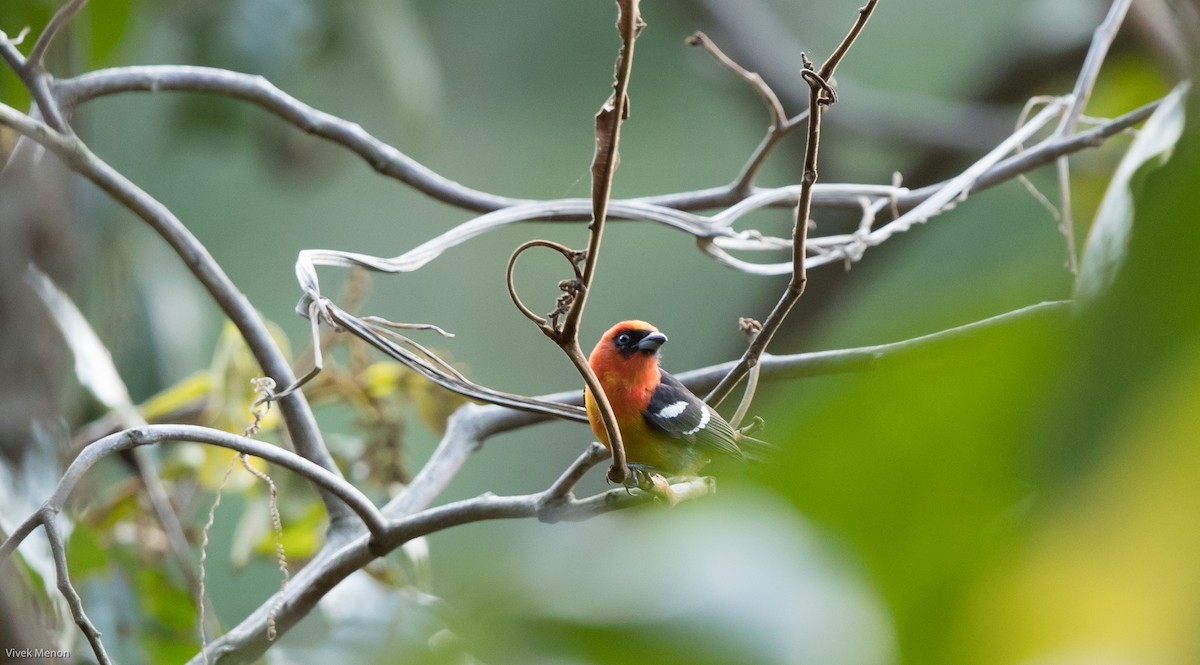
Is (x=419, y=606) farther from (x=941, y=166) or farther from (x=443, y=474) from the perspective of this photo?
(x=941, y=166)

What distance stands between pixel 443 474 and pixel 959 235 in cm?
397

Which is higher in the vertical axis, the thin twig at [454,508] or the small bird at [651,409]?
the small bird at [651,409]

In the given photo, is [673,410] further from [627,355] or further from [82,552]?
[82,552]

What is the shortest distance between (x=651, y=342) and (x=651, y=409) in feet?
0.40

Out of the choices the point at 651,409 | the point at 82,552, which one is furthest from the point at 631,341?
the point at 82,552

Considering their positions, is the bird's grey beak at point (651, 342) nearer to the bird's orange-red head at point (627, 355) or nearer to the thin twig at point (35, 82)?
the bird's orange-red head at point (627, 355)

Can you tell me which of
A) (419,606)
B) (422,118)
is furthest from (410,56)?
(419,606)

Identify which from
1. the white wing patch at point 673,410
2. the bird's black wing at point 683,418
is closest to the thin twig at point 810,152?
the bird's black wing at point 683,418

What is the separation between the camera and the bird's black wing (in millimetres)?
1525

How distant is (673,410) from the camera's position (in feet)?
5.40

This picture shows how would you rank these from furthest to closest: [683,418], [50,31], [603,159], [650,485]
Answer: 1. [683,418]
2. [50,31]
3. [650,485]
4. [603,159]

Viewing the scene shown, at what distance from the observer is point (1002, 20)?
6867 mm

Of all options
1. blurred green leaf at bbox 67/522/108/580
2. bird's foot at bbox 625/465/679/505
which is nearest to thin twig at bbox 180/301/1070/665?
bird's foot at bbox 625/465/679/505

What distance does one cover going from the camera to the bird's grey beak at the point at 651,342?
1728mm
